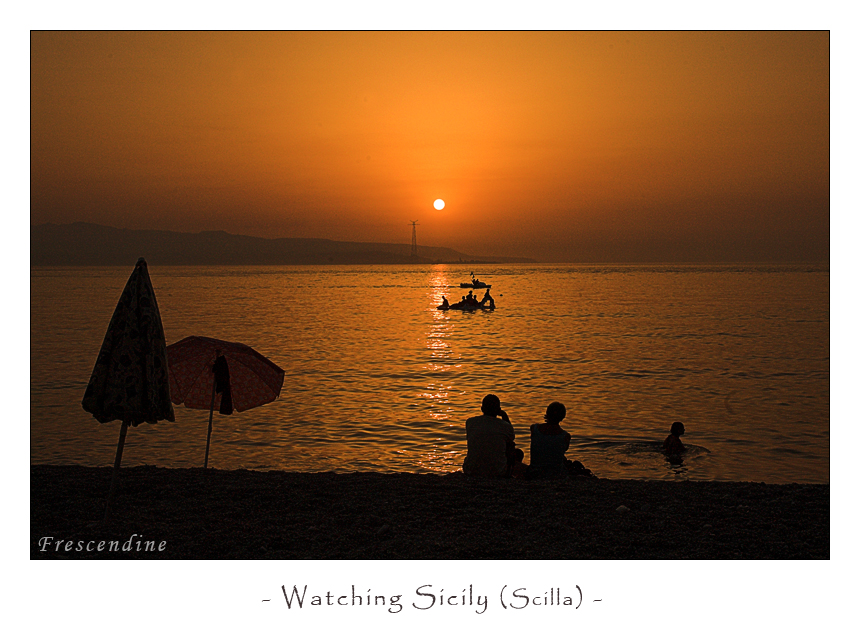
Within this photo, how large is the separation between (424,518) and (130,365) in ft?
10.5

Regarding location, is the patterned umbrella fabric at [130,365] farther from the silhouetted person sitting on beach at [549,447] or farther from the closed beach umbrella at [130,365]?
the silhouetted person sitting on beach at [549,447]

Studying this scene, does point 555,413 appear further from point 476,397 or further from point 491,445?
point 476,397

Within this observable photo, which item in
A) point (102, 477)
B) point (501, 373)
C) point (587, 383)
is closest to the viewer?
point (102, 477)

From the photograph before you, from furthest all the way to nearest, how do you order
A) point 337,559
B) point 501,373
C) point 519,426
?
point 501,373, point 519,426, point 337,559

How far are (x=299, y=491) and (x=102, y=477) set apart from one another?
8.70 ft

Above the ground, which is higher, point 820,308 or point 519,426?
point 820,308

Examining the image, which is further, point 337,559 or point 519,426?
point 519,426

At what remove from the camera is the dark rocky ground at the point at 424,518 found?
619cm

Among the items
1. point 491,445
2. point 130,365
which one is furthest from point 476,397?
point 130,365

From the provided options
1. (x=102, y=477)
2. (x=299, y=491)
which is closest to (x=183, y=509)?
(x=299, y=491)

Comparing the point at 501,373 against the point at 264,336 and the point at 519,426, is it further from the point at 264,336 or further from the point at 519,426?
the point at 264,336

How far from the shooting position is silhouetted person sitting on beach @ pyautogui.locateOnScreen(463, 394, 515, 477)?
28.5 feet

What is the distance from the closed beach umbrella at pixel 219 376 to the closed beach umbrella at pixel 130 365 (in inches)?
99.4

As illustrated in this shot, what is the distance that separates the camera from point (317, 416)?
687 inches
